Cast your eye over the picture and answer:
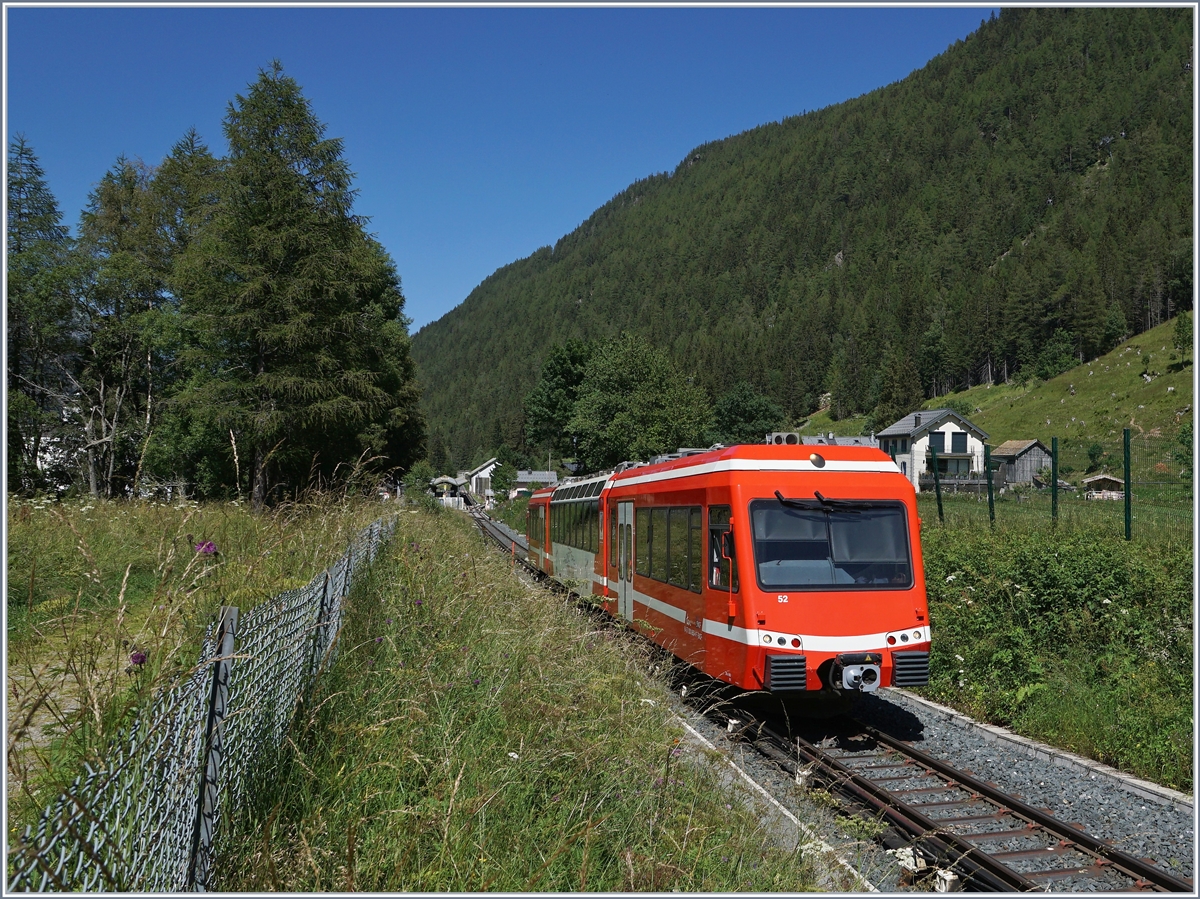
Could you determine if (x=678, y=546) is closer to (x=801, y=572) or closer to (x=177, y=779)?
(x=801, y=572)

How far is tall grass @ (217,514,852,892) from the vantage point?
3398mm

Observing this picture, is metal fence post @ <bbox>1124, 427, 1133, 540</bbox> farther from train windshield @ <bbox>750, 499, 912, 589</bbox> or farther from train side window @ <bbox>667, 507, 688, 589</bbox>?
train side window @ <bbox>667, 507, 688, 589</bbox>

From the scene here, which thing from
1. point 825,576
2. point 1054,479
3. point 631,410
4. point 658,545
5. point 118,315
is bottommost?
point 825,576

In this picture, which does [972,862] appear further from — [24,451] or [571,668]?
[24,451]

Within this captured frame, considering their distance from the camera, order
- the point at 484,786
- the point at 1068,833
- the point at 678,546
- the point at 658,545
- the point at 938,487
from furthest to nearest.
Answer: the point at 938,487 < the point at 658,545 < the point at 678,546 < the point at 1068,833 < the point at 484,786

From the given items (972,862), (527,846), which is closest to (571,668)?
(527,846)

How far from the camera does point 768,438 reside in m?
9.65

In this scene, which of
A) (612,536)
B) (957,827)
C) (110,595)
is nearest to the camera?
(957,827)

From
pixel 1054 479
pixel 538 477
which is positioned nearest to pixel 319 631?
pixel 1054 479

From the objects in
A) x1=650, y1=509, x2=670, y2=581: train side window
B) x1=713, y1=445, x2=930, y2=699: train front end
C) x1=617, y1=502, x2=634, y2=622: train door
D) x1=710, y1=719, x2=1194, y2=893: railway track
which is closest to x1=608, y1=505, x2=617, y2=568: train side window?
x1=617, y1=502, x2=634, y2=622: train door

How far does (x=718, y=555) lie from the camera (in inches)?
354

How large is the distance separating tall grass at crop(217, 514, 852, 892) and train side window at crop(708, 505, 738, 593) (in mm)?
2228

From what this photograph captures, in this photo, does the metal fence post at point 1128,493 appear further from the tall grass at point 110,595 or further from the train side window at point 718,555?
the tall grass at point 110,595

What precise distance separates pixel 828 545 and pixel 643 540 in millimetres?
3844
